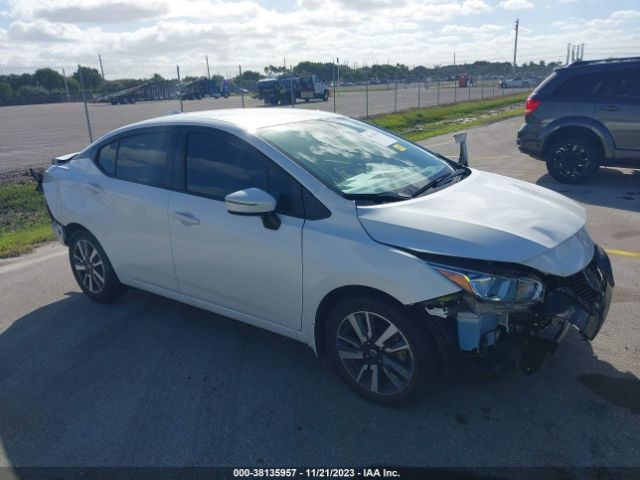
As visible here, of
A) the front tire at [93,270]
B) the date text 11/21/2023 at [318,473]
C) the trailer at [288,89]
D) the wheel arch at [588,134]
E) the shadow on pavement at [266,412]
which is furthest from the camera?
the trailer at [288,89]

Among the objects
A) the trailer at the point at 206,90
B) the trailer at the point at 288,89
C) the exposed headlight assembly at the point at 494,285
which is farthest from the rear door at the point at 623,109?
the trailer at the point at 206,90

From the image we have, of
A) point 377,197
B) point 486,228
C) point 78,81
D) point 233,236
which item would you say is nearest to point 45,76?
point 78,81

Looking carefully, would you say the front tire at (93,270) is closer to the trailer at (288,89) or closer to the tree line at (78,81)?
the tree line at (78,81)

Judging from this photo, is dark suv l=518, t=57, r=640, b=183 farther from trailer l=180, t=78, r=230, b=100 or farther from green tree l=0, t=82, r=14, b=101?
trailer l=180, t=78, r=230, b=100

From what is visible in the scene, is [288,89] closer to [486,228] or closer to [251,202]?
[251,202]

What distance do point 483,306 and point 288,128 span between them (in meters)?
1.90

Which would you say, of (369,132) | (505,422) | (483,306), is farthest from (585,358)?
(369,132)

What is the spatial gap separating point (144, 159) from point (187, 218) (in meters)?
0.79

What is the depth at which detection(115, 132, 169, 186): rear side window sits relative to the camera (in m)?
3.96

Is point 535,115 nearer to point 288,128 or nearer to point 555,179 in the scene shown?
point 555,179

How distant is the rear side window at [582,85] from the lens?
27.2 ft

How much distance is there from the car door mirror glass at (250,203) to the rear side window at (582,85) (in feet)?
24.0

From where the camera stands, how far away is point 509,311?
109 inches

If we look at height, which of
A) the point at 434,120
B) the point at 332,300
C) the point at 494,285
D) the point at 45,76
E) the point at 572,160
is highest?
the point at 45,76
